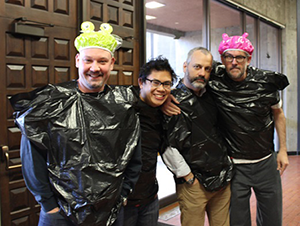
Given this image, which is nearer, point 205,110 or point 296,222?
point 205,110

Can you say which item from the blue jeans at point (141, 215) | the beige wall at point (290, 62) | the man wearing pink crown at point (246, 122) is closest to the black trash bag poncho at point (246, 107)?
the man wearing pink crown at point (246, 122)

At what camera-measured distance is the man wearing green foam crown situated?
57.2 inches

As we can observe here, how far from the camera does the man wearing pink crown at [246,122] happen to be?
2305 millimetres

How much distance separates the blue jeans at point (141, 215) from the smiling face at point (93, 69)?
70cm

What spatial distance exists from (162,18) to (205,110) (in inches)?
79.9

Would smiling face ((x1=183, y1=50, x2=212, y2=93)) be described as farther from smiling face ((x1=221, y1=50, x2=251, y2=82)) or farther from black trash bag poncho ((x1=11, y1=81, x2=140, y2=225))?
black trash bag poncho ((x1=11, y1=81, x2=140, y2=225))

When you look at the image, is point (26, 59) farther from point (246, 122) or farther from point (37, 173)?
point (246, 122)

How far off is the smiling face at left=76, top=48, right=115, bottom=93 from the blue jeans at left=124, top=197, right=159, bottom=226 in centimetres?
70

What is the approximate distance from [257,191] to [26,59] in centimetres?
199

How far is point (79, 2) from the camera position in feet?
9.12

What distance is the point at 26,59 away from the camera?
2389mm

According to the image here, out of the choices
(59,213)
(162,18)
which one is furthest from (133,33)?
(59,213)

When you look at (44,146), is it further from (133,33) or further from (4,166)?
(133,33)

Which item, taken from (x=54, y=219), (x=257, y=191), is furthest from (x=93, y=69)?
(x=257, y=191)
